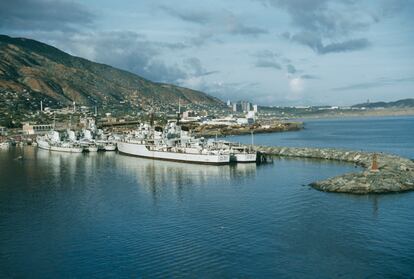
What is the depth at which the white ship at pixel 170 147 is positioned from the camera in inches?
2566

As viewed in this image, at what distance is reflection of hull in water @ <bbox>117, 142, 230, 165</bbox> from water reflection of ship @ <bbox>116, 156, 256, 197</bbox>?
1.32 m

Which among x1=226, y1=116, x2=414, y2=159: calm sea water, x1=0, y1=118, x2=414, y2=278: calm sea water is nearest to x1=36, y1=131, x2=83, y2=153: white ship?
x1=0, y1=118, x2=414, y2=278: calm sea water

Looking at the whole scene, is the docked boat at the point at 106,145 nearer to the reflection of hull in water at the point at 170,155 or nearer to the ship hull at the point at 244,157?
the reflection of hull in water at the point at 170,155

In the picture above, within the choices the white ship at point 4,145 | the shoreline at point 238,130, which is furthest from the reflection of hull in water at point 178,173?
the shoreline at point 238,130

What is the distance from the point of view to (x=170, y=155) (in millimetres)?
70438

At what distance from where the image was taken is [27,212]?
119 feet

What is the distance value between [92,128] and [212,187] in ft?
198

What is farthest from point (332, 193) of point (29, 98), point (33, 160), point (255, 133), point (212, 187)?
point (29, 98)

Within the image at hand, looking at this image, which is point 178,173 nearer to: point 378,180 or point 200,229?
point 378,180

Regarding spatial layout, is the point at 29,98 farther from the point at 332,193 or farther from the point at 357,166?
the point at 332,193

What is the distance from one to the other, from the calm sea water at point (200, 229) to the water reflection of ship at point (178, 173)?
53cm

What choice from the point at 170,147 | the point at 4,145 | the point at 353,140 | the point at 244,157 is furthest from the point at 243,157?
the point at 4,145

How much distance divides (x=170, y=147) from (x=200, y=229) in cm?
4186

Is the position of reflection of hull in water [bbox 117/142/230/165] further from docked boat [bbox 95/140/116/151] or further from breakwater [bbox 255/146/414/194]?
breakwater [bbox 255/146/414/194]
